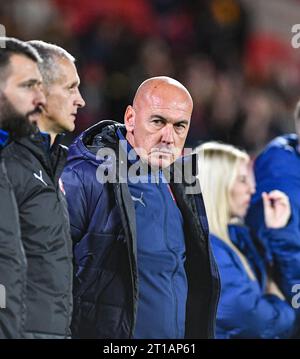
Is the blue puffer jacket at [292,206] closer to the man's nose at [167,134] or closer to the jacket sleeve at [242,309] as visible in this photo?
the jacket sleeve at [242,309]

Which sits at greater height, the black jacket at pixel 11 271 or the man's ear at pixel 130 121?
the man's ear at pixel 130 121

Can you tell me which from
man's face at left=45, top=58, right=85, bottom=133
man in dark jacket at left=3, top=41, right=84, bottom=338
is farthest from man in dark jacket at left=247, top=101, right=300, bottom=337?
man in dark jacket at left=3, top=41, right=84, bottom=338

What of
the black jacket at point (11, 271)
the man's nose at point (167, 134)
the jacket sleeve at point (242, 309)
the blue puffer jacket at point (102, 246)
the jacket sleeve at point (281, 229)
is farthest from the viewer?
the jacket sleeve at point (281, 229)

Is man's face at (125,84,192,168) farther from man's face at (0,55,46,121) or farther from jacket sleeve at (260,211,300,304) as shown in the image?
jacket sleeve at (260,211,300,304)

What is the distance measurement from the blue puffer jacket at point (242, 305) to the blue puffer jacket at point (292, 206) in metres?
0.13

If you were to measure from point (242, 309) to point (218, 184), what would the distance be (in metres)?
0.53

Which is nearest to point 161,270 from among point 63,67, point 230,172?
point 63,67

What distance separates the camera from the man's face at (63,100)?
307cm

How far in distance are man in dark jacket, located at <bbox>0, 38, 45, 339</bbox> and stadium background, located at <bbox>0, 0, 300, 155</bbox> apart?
2.42 metres

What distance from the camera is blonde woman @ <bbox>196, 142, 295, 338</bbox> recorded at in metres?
Answer: 4.00

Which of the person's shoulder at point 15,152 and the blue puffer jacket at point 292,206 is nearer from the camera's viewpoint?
the person's shoulder at point 15,152

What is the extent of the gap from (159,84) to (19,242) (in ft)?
2.63

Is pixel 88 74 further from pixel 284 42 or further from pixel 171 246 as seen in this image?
pixel 171 246

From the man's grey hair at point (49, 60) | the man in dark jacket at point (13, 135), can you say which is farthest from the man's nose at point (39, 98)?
the man's grey hair at point (49, 60)
